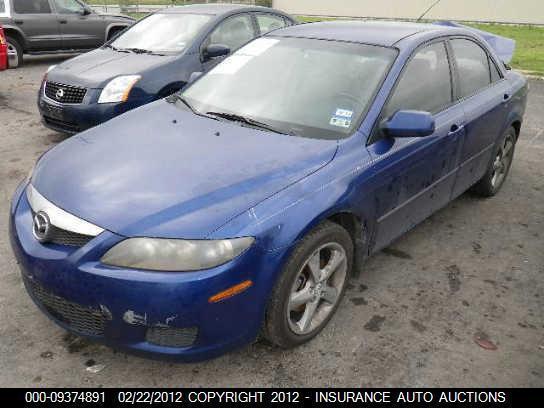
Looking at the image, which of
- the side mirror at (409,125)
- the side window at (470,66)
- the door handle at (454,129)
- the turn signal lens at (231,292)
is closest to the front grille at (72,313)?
the turn signal lens at (231,292)

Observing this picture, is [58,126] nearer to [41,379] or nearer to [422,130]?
[41,379]

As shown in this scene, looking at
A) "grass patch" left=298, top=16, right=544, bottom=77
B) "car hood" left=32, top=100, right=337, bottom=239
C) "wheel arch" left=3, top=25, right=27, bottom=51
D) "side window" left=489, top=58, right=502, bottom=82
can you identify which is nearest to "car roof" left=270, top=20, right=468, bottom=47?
"side window" left=489, top=58, right=502, bottom=82

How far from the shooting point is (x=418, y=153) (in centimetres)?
332

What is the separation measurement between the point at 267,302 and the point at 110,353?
0.91 m

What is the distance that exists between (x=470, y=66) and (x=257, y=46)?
1724 mm

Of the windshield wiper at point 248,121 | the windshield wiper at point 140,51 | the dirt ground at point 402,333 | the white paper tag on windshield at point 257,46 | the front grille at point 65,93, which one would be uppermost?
the white paper tag on windshield at point 257,46

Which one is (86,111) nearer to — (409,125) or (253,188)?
(253,188)

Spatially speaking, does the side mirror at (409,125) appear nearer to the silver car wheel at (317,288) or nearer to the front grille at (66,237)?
the silver car wheel at (317,288)

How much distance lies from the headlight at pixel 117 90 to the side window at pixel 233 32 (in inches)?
51.4

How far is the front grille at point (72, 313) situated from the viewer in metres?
2.33

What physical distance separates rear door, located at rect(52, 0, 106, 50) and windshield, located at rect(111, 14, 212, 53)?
4.66 metres

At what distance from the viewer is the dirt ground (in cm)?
258

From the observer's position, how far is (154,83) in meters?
5.68

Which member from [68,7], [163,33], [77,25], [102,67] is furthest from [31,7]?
[102,67]
